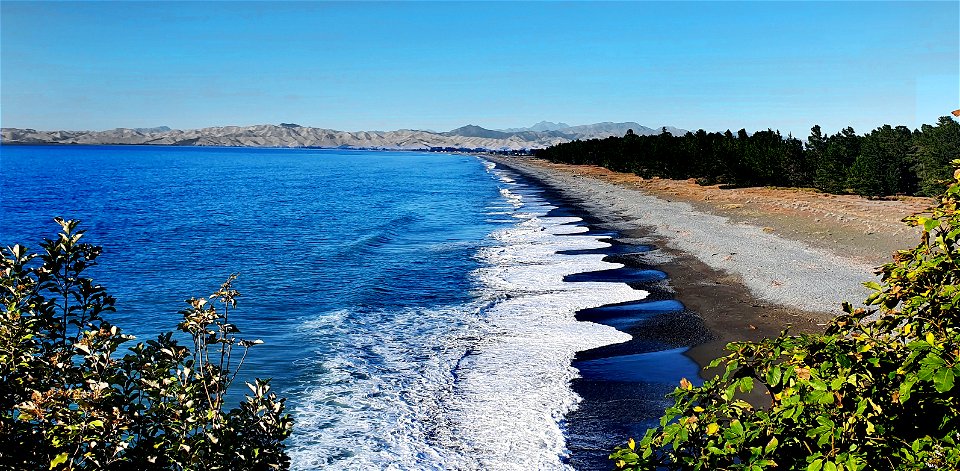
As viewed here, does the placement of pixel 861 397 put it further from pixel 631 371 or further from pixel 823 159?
pixel 823 159

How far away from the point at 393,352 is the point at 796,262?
1370cm

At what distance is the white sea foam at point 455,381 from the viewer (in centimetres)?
948

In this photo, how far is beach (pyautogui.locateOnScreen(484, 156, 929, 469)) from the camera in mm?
11469

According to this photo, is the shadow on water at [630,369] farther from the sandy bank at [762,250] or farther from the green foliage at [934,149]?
the green foliage at [934,149]

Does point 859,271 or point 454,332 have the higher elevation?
point 859,271

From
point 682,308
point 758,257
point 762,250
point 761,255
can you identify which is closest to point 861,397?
point 682,308

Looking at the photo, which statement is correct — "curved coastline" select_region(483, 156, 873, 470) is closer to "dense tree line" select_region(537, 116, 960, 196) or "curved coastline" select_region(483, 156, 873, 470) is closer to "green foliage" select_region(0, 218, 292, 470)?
"green foliage" select_region(0, 218, 292, 470)

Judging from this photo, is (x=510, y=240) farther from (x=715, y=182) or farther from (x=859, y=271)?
(x=715, y=182)

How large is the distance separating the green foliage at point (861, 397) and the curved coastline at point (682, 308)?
5833mm

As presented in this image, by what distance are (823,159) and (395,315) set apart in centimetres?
3950

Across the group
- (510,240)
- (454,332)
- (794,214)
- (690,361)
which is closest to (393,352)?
(454,332)

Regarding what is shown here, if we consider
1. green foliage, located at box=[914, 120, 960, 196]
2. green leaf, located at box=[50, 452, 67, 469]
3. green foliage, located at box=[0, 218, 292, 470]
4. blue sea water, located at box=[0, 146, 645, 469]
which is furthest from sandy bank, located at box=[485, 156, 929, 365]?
green leaf, located at box=[50, 452, 67, 469]

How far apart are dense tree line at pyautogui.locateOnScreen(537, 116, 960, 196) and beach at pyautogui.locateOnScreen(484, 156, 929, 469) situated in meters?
→ 2.34

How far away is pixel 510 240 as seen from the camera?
31.5 meters
